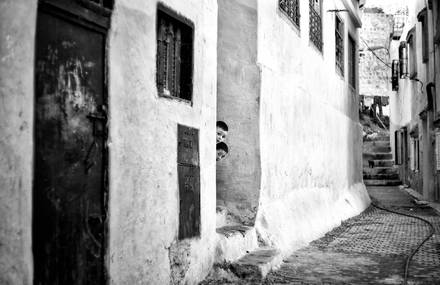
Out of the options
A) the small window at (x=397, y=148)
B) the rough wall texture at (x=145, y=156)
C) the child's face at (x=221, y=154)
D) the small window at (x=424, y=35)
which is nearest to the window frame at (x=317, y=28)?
the child's face at (x=221, y=154)

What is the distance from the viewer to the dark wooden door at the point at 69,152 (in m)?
3.02

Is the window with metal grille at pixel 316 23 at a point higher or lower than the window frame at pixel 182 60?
higher

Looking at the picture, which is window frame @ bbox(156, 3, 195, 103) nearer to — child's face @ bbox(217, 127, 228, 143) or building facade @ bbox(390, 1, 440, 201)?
child's face @ bbox(217, 127, 228, 143)

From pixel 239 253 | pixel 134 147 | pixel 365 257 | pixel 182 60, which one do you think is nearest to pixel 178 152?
pixel 134 147

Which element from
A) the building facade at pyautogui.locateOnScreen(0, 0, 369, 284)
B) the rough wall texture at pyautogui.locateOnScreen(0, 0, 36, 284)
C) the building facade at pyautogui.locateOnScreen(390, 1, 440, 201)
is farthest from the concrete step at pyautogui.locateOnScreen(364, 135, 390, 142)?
the rough wall texture at pyautogui.locateOnScreen(0, 0, 36, 284)

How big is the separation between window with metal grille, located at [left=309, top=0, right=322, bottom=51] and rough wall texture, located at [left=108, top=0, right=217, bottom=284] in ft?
17.1

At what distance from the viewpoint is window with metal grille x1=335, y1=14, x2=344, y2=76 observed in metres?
12.6

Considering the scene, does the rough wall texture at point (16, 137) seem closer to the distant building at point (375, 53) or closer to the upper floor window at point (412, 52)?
the upper floor window at point (412, 52)

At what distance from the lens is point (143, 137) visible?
4105mm

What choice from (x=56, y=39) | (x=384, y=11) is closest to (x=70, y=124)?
(x=56, y=39)

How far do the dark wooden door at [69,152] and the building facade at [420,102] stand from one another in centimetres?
1287

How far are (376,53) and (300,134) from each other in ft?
110

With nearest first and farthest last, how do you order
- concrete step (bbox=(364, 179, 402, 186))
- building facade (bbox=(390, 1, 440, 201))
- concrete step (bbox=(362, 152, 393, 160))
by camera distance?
building facade (bbox=(390, 1, 440, 201)), concrete step (bbox=(364, 179, 402, 186)), concrete step (bbox=(362, 152, 393, 160))

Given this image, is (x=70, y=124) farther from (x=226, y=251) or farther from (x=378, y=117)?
(x=378, y=117)
